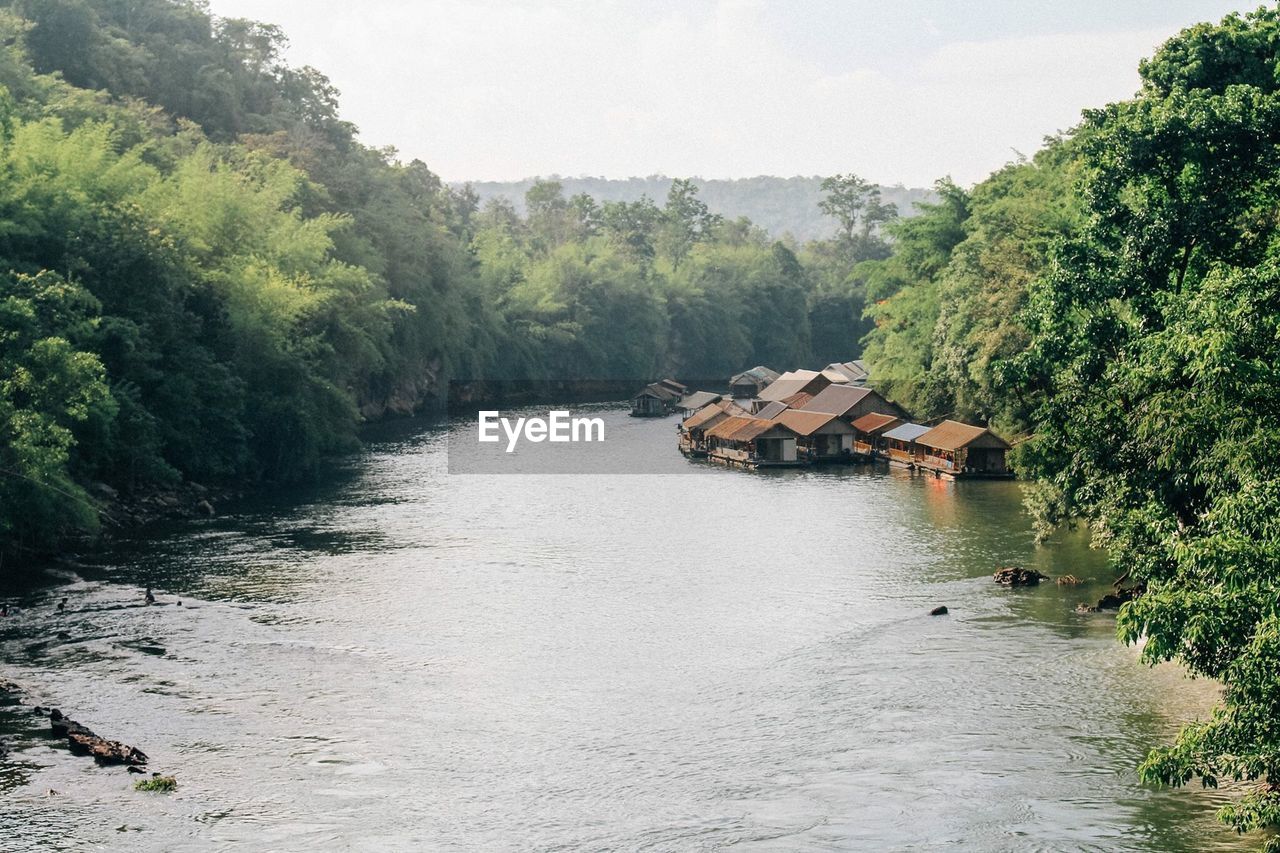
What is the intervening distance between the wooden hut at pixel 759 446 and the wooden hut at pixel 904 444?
4.20 m

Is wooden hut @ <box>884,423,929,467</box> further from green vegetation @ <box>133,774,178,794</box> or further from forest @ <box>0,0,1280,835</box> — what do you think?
green vegetation @ <box>133,774,178,794</box>

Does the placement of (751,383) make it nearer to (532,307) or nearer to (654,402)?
(654,402)

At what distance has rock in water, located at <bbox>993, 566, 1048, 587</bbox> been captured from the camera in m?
35.4

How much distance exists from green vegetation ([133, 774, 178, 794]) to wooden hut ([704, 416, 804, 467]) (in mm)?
41424

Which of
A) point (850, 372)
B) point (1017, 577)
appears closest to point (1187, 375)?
point (1017, 577)

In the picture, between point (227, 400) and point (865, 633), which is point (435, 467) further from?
point (865, 633)

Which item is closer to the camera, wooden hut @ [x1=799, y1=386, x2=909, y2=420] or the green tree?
the green tree

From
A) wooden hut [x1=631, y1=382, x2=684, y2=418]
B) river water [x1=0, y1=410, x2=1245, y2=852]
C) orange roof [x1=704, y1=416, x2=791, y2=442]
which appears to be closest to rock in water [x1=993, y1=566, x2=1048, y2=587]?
river water [x1=0, y1=410, x2=1245, y2=852]

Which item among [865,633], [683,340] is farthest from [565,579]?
[683,340]

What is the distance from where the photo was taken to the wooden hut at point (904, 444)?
59656mm

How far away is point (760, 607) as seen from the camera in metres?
34.3

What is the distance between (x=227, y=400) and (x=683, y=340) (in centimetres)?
8115

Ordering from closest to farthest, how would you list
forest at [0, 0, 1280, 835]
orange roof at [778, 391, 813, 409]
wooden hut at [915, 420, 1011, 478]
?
forest at [0, 0, 1280, 835] < wooden hut at [915, 420, 1011, 478] < orange roof at [778, 391, 813, 409]

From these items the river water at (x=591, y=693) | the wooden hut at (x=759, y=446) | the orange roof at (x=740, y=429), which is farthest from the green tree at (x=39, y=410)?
the orange roof at (x=740, y=429)
